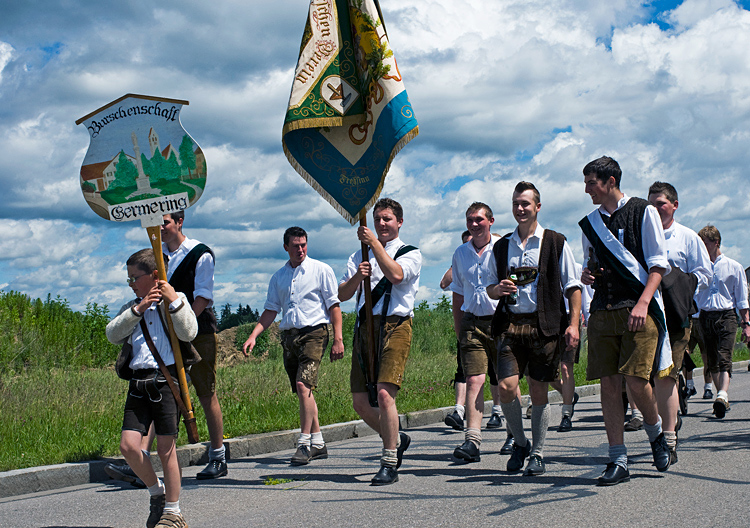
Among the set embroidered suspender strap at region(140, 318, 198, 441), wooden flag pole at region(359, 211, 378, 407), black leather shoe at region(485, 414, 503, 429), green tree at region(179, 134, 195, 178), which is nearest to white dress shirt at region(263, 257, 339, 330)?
wooden flag pole at region(359, 211, 378, 407)

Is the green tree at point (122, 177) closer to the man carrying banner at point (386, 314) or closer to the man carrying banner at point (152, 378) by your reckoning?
the man carrying banner at point (152, 378)

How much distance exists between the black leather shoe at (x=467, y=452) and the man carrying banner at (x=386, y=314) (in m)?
0.53

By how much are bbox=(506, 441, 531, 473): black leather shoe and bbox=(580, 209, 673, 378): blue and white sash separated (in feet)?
3.91

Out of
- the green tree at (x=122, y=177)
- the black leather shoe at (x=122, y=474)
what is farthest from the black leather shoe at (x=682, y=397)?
the green tree at (x=122, y=177)

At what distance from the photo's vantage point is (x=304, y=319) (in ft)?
25.1

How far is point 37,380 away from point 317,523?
8.15 metres

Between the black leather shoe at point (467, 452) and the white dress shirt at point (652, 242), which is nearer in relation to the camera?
the white dress shirt at point (652, 242)

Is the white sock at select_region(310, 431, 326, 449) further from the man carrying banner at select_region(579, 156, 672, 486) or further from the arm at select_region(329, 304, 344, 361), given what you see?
the man carrying banner at select_region(579, 156, 672, 486)

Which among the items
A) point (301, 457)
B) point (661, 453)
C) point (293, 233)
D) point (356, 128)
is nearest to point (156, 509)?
point (301, 457)

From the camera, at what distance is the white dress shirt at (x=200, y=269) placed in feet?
21.0

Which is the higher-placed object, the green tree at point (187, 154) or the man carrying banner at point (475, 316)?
the green tree at point (187, 154)

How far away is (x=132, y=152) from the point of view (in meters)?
5.23

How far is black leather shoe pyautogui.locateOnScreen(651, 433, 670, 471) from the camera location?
227 inches

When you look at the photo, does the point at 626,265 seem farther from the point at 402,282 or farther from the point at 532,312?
the point at 402,282
